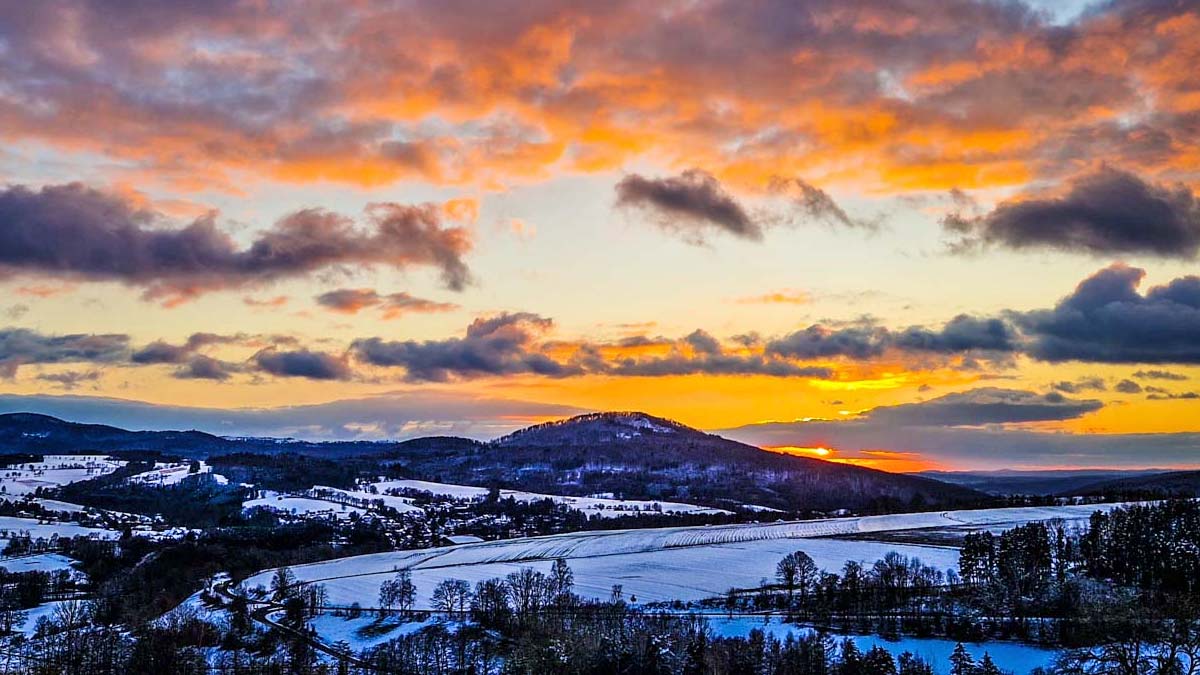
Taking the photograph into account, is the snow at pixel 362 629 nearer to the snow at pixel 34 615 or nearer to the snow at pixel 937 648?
the snow at pixel 937 648

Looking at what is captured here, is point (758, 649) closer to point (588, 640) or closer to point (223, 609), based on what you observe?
point (588, 640)

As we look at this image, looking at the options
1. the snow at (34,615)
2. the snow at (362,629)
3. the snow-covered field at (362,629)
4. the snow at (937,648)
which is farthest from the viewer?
the snow at (34,615)

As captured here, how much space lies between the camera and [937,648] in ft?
367

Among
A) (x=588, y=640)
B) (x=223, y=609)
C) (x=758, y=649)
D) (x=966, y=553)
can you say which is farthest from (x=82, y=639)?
(x=966, y=553)

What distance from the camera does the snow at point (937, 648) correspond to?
342 ft

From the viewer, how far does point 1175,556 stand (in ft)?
456

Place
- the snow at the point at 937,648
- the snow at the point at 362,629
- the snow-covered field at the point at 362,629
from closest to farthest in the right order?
1. the snow at the point at 937,648
2. the snow at the point at 362,629
3. the snow-covered field at the point at 362,629

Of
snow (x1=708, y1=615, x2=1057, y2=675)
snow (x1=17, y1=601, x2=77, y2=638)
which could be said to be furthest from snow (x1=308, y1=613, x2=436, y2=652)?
snow (x1=17, y1=601, x2=77, y2=638)

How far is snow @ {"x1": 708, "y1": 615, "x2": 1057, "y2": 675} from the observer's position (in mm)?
104312

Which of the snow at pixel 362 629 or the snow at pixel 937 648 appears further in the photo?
the snow at pixel 362 629

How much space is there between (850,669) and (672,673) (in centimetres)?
2101

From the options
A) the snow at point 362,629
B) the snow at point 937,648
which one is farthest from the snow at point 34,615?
the snow at point 937,648

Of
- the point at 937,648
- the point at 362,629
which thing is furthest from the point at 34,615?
the point at 937,648

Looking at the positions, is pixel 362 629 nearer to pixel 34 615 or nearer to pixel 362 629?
pixel 362 629
